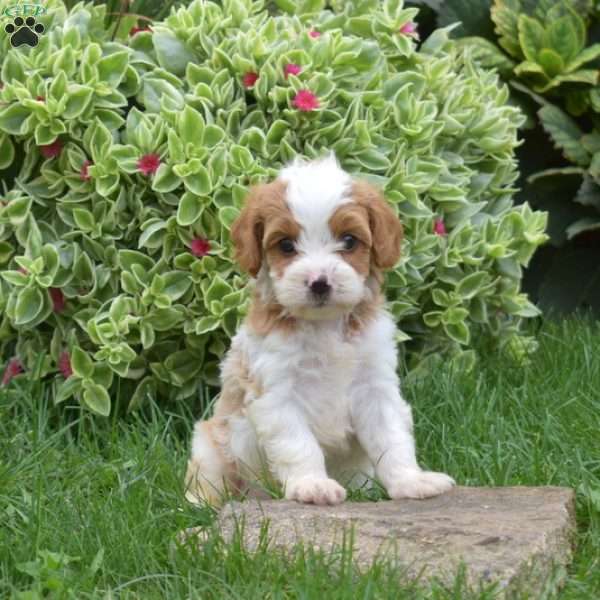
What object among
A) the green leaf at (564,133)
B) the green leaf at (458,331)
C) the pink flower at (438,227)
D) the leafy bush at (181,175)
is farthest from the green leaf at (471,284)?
the green leaf at (564,133)

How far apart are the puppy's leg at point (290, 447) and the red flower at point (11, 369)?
1.95 metres

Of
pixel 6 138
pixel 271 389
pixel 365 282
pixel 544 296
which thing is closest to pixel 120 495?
pixel 271 389

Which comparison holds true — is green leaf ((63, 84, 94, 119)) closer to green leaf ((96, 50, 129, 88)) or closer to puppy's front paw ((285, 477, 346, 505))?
green leaf ((96, 50, 129, 88))

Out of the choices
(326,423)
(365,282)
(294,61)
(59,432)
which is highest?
(294,61)

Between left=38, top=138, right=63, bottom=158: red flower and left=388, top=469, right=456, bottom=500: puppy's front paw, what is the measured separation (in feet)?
8.24

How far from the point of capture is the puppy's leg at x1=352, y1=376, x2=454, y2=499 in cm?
483

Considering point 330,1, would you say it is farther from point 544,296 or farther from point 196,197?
point 544,296

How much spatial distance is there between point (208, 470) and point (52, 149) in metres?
1.96

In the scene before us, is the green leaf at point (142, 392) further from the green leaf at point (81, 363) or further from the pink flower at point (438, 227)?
the pink flower at point (438, 227)

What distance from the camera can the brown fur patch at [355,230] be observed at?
4.79 meters

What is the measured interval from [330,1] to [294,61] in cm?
118

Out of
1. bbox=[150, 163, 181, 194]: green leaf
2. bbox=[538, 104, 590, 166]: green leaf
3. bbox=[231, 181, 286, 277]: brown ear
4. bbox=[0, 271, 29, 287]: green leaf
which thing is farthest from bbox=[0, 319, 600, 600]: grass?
bbox=[538, 104, 590, 166]: green leaf

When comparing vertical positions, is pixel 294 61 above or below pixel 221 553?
above

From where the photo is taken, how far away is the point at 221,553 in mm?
4250
